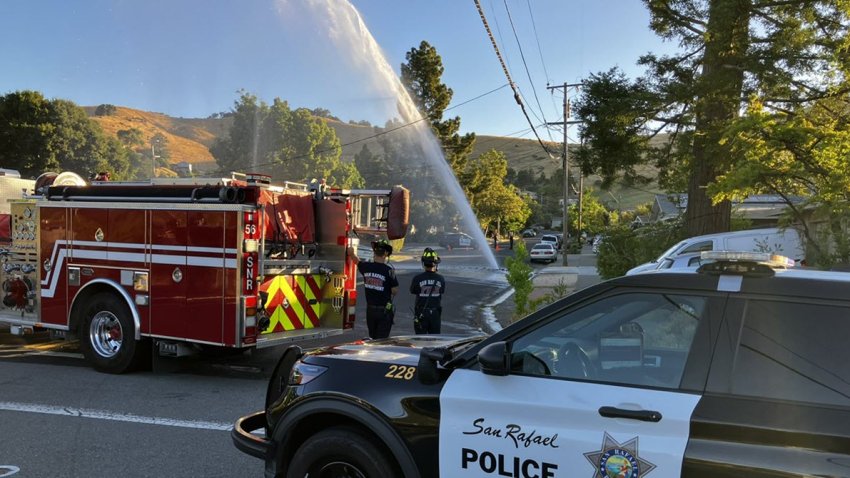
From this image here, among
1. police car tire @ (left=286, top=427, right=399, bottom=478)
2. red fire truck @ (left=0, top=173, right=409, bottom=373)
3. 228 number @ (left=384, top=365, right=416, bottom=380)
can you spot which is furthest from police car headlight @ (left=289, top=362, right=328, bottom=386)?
red fire truck @ (left=0, top=173, right=409, bottom=373)

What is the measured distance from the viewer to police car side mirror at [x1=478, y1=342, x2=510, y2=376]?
105 inches

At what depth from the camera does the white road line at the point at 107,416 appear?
5.57 metres

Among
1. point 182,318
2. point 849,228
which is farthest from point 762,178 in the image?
point 182,318

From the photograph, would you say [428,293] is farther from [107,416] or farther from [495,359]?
[495,359]

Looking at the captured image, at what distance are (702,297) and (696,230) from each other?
12.6 meters

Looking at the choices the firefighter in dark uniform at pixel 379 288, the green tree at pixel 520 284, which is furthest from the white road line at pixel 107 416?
the green tree at pixel 520 284

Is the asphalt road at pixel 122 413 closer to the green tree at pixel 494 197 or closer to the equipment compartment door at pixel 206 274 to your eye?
the equipment compartment door at pixel 206 274

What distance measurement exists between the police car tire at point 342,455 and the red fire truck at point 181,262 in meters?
3.98

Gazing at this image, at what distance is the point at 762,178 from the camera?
8.63 meters

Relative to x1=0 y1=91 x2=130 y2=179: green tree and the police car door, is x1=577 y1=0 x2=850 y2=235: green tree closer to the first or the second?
the police car door

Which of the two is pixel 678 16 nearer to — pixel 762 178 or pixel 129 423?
pixel 762 178

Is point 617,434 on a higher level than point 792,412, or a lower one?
lower

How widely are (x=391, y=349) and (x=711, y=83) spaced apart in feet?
34.3

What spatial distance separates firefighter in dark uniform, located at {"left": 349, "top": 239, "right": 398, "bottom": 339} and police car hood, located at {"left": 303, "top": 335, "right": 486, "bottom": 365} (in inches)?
142
